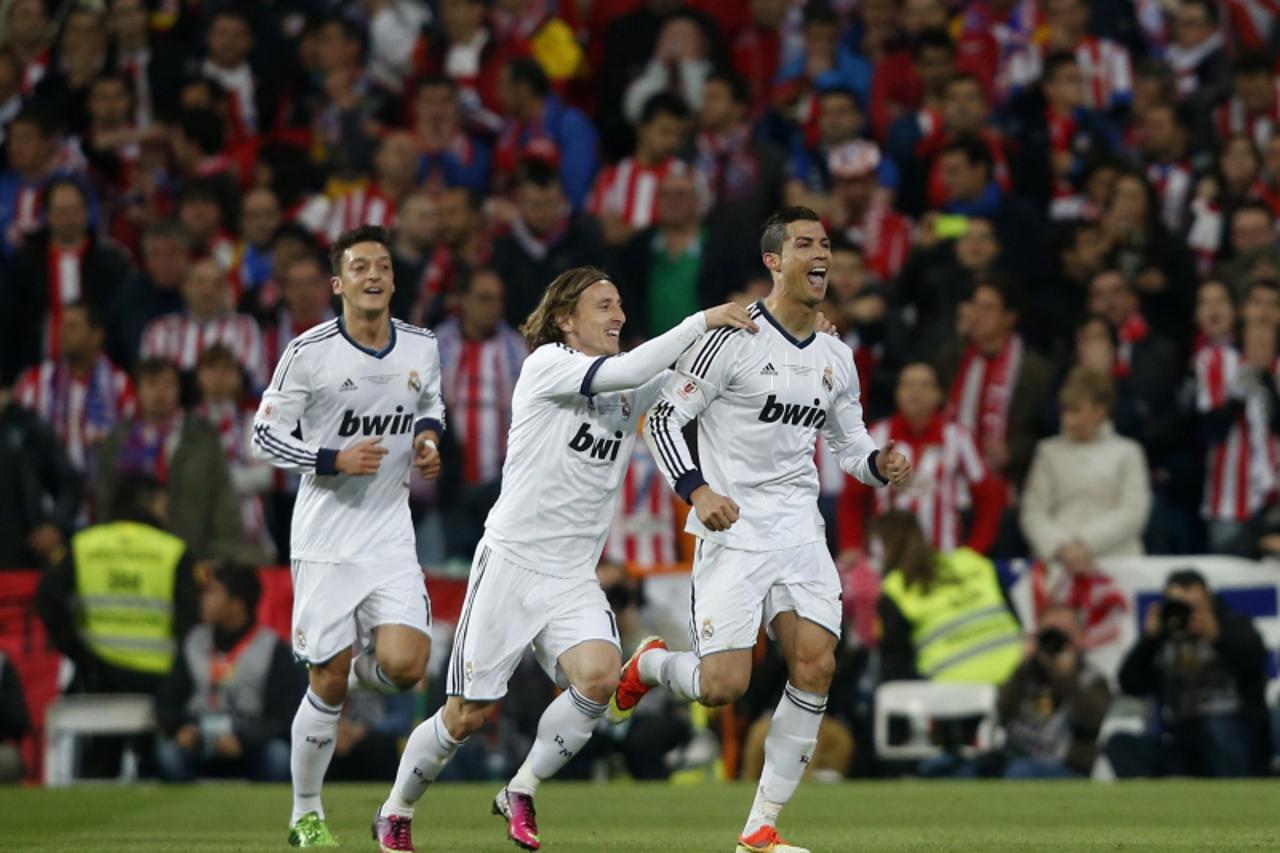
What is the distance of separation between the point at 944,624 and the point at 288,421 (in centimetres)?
569

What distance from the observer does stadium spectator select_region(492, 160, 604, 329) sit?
16484mm

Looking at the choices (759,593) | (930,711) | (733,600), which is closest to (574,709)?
(733,600)

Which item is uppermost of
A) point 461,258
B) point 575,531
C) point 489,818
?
point 461,258

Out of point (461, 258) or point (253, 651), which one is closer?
point (253, 651)

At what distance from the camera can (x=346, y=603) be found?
1038cm

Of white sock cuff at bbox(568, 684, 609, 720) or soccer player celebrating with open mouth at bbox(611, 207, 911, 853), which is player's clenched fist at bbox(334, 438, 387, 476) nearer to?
soccer player celebrating with open mouth at bbox(611, 207, 911, 853)

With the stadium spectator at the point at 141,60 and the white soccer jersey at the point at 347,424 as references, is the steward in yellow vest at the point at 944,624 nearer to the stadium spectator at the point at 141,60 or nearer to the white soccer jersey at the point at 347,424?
the white soccer jersey at the point at 347,424

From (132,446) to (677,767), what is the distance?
4.18 metres

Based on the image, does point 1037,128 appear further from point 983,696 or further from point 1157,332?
point 983,696

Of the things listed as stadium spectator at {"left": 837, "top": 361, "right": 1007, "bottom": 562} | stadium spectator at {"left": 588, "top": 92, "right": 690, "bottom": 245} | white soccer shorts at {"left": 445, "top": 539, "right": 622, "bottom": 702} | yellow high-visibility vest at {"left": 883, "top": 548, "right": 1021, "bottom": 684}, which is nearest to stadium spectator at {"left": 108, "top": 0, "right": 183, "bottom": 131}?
stadium spectator at {"left": 588, "top": 92, "right": 690, "bottom": 245}

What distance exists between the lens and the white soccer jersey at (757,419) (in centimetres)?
986

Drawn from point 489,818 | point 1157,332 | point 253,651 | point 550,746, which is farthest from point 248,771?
point 1157,332

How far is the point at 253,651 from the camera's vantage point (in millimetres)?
14742

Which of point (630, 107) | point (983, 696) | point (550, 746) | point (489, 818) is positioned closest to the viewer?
point (550, 746)
